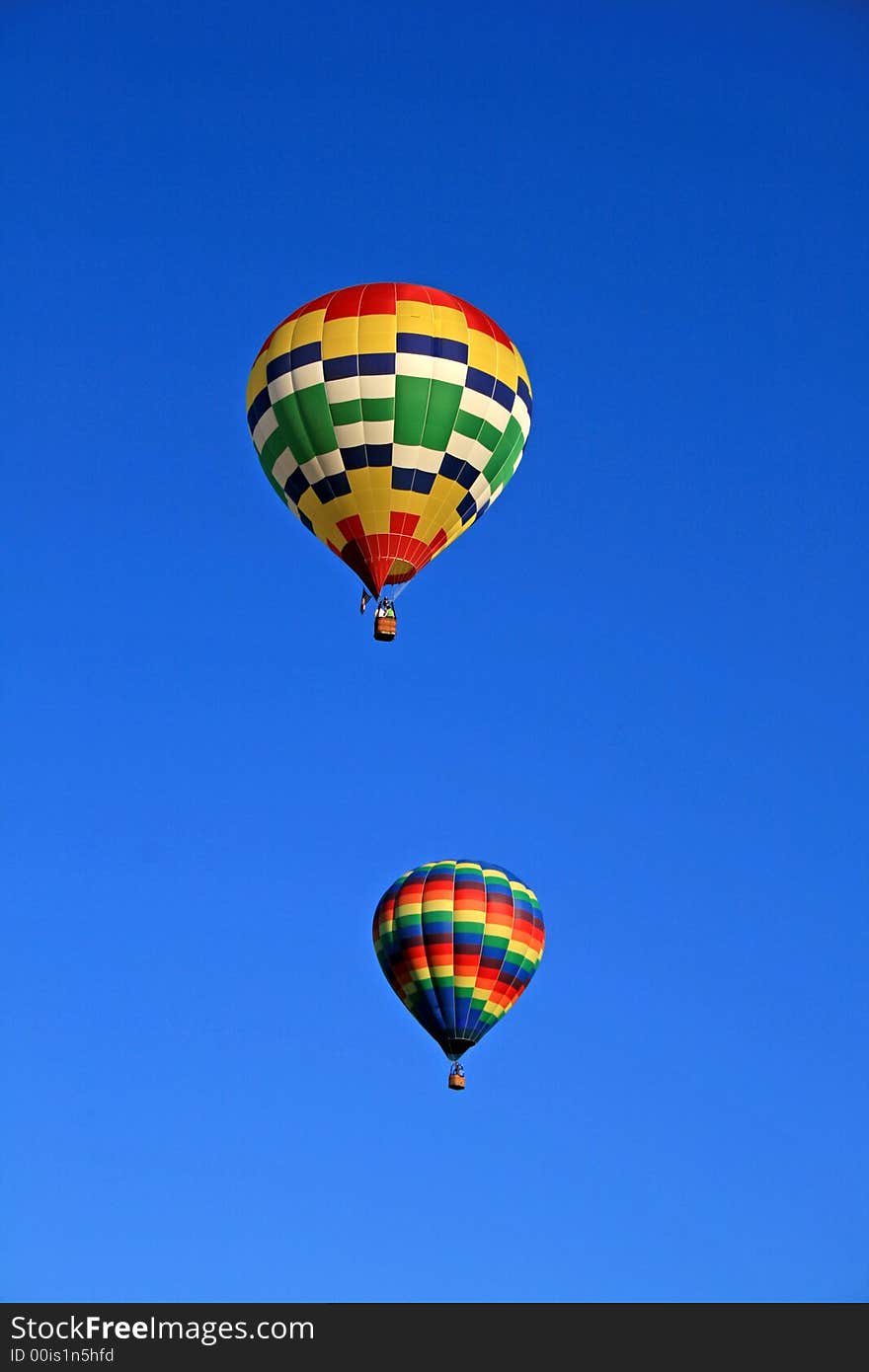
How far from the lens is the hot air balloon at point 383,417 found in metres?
31.8

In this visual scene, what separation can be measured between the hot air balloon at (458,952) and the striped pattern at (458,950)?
0.06 ft

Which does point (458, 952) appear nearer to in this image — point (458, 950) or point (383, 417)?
point (458, 950)

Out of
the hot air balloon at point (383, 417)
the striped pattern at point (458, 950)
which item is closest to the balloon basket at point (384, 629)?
the hot air balloon at point (383, 417)

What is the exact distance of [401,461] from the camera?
32.1 metres

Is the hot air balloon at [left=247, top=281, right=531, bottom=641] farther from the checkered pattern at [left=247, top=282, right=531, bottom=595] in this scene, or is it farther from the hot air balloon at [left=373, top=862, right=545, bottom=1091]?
the hot air balloon at [left=373, top=862, right=545, bottom=1091]

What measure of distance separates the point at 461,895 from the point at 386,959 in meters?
2.05

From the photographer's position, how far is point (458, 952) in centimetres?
4034

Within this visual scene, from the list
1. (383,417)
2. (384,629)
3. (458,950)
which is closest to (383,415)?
(383,417)

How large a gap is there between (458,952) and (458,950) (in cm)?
4

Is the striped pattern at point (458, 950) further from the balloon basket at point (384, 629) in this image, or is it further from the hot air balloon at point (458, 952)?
the balloon basket at point (384, 629)

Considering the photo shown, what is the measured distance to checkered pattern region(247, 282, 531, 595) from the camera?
31844mm

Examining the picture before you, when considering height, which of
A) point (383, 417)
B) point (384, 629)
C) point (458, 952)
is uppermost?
point (383, 417)

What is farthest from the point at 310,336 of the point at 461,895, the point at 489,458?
the point at 461,895

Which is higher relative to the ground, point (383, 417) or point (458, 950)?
point (383, 417)
